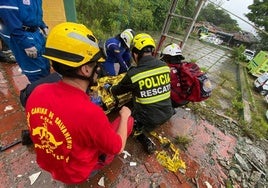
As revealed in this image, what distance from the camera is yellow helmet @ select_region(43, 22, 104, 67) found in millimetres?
1334

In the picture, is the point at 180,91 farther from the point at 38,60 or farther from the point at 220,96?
the point at 220,96

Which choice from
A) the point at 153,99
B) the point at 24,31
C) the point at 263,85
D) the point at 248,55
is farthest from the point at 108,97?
the point at 248,55

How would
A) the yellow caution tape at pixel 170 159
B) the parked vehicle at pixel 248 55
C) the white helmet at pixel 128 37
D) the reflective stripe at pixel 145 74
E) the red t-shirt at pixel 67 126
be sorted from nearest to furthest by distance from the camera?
the red t-shirt at pixel 67 126, the reflective stripe at pixel 145 74, the yellow caution tape at pixel 170 159, the white helmet at pixel 128 37, the parked vehicle at pixel 248 55

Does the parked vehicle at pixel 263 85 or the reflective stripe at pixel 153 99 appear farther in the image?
the parked vehicle at pixel 263 85

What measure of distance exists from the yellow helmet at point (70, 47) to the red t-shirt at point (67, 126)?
18 centimetres

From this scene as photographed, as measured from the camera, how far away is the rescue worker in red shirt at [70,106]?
4.36ft

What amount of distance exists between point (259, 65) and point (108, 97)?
52.1 feet

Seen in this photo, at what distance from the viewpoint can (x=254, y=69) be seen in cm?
1528

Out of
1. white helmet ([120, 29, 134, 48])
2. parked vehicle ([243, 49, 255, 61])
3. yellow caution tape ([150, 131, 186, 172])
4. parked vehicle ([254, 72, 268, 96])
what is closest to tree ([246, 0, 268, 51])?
parked vehicle ([243, 49, 255, 61])

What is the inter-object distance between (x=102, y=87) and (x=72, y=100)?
1840 millimetres

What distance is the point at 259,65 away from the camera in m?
15.2

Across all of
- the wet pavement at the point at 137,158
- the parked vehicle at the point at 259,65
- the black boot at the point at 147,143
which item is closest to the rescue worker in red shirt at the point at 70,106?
the wet pavement at the point at 137,158

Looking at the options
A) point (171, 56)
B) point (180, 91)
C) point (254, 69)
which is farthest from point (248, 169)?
point (254, 69)

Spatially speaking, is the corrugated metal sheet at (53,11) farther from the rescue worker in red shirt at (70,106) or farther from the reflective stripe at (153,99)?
the rescue worker in red shirt at (70,106)
